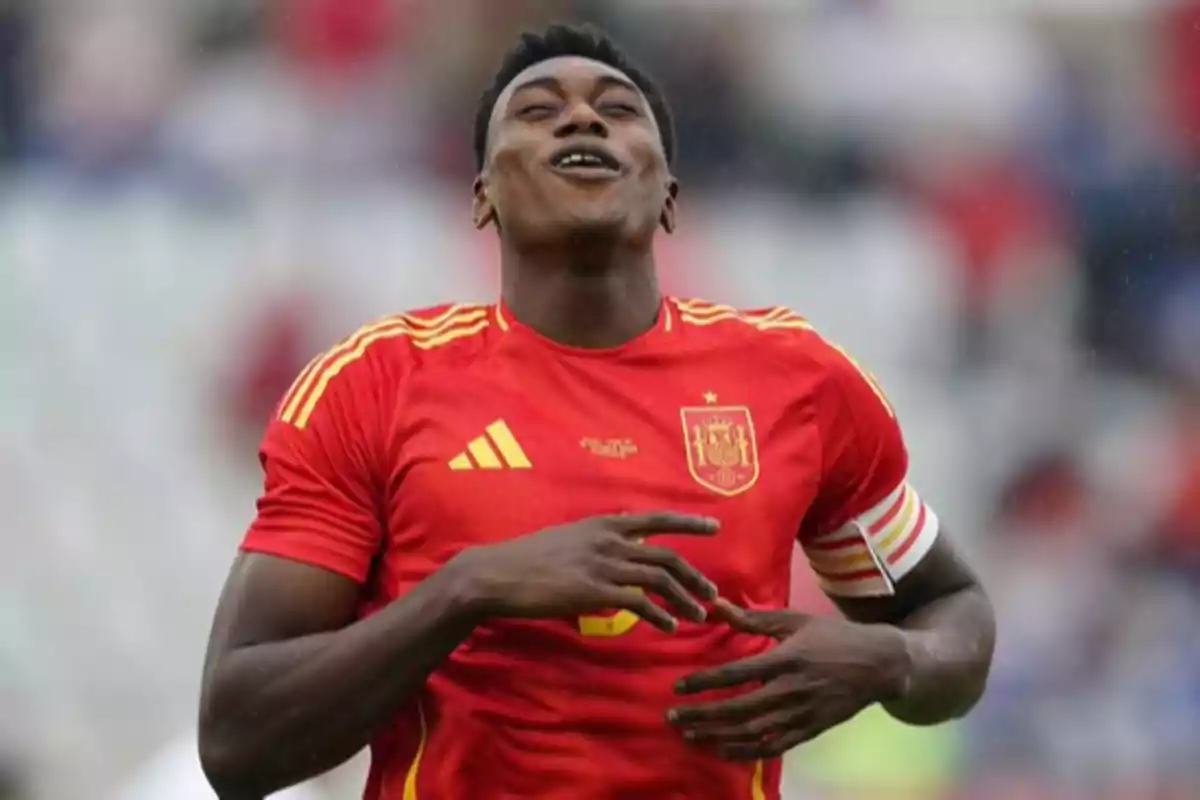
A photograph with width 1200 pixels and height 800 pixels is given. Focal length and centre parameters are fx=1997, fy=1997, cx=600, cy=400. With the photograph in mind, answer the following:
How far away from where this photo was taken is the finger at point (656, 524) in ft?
6.89

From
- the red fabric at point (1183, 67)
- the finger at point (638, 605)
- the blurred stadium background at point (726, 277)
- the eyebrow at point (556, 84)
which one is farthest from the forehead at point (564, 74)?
the red fabric at point (1183, 67)

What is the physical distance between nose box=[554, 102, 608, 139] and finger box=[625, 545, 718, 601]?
707 millimetres

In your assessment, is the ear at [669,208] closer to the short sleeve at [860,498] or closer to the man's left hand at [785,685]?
the short sleeve at [860,498]

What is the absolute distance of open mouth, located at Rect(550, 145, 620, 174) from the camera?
101 inches

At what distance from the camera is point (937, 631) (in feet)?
8.33

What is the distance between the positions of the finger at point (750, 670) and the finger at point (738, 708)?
17mm

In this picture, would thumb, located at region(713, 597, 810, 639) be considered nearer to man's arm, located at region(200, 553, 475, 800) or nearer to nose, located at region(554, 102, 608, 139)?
man's arm, located at region(200, 553, 475, 800)

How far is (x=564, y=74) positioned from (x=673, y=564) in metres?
0.86

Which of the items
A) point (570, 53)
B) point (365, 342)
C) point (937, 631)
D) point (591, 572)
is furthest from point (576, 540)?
point (570, 53)

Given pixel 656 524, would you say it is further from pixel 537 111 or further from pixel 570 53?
pixel 570 53

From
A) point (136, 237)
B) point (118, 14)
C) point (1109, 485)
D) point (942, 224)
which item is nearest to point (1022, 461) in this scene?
point (1109, 485)

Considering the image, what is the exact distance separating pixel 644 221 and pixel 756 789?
0.74 metres

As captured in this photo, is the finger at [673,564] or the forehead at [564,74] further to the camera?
the forehead at [564,74]

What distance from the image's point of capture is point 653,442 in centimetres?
243
